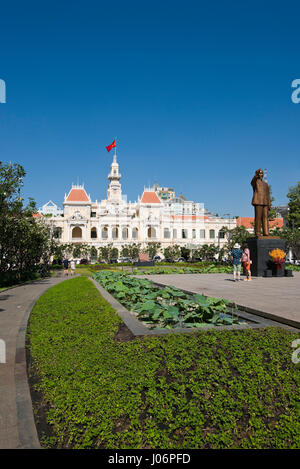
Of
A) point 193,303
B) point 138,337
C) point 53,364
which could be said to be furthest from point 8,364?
point 193,303

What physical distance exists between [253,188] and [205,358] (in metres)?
15.5

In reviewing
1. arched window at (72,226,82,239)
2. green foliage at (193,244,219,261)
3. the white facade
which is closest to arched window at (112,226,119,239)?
the white facade

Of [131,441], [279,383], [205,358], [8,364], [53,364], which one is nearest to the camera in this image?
[131,441]

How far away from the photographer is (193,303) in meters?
7.66

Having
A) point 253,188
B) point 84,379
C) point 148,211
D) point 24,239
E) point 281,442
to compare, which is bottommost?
point 281,442

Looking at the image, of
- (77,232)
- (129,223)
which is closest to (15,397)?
(129,223)

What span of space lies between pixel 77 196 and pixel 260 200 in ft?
215

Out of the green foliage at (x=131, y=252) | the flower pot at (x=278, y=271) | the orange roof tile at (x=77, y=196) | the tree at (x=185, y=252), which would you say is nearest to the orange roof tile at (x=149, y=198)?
the orange roof tile at (x=77, y=196)

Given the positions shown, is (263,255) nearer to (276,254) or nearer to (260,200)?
(276,254)

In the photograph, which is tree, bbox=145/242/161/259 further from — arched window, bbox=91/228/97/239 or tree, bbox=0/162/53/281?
tree, bbox=0/162/53/281

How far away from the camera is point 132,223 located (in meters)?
78.4

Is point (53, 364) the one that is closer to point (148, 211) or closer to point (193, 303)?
point (193, 303)

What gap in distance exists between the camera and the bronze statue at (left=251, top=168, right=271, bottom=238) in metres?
18.5

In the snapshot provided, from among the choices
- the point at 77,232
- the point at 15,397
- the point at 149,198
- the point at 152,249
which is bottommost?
the point at 15,397
